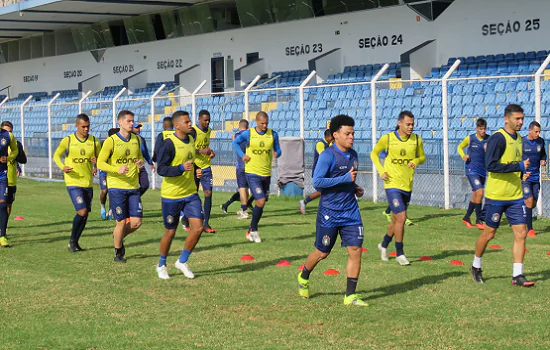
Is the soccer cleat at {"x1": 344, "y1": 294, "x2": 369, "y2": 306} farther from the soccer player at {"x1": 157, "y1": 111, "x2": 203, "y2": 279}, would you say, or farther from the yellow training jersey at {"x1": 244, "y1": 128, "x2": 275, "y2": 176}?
the yellow training jersey at {"x1": 244, "y1": 128, "x2": 275, "y2": 176}

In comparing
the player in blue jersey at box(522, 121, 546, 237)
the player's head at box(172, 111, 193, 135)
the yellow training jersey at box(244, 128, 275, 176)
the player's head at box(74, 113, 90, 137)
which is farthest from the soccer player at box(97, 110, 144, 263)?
the player in blue jersey at box(522, 121, 546, 237)

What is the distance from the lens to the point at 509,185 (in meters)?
9.41

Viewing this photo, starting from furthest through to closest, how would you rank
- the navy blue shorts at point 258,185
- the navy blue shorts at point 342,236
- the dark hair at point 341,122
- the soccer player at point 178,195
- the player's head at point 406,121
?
1. the navy blue shorts at point 258,185
2. the player's head at point 406,121
3. the soccer player at point 178,195
4. the navy blue shorts at point 342,236
5. the dark hair at point 341,122

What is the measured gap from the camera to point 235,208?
1912 centimetres

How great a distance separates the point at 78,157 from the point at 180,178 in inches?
119

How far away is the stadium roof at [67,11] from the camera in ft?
116

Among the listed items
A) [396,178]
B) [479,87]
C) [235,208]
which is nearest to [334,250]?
[396,178]

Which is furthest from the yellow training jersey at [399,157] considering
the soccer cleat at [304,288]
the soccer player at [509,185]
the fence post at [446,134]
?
the fence post at [446,134]

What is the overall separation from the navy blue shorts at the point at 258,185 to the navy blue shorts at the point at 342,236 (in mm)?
5087

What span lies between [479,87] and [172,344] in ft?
44.5

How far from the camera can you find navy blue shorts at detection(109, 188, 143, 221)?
11180mm

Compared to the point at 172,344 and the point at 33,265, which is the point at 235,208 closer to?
the point at 33,265

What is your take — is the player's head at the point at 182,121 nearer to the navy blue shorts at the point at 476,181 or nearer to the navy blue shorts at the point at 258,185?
the navy blue shorts at the point at 258,185

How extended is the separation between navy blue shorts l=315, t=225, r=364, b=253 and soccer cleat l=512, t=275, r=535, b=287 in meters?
2.16
